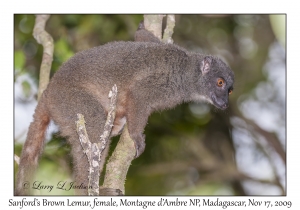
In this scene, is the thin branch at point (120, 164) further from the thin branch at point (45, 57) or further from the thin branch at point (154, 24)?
the thin branch at point (154, 24)

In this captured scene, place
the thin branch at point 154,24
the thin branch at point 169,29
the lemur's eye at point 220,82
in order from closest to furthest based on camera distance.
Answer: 1. the lemur's eye at point 220,82
2. the thin branch at point 169,29
3. the thin branch at point 154,24

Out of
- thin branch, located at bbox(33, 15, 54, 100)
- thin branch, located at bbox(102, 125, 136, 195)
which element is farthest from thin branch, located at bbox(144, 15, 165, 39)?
thin branch, located at bbox(102, 125, 136, 195)

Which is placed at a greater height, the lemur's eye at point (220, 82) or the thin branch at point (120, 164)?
the lemur's eye at point (220, 82)

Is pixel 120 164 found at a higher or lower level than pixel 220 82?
lower

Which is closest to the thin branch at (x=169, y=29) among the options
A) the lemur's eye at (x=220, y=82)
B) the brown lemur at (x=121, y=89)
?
the brown lemur at (x=121, y=89)

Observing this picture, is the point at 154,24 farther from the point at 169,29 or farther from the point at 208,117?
the point at 208,117

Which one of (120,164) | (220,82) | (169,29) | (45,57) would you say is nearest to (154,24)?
(169,29)

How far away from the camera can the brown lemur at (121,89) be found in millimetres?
7832

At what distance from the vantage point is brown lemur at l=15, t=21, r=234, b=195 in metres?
7.83

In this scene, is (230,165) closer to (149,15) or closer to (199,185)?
(199,185)

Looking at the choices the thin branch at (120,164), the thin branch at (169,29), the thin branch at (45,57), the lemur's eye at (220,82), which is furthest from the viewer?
the thin branch at (169,29)

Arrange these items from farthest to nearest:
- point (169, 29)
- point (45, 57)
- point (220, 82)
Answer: point (169, 29) < point (220, 82) < point (45, 57)

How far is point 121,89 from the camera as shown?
8.38 m

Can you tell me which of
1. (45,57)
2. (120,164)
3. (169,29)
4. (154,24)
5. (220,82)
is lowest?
(120,164)
